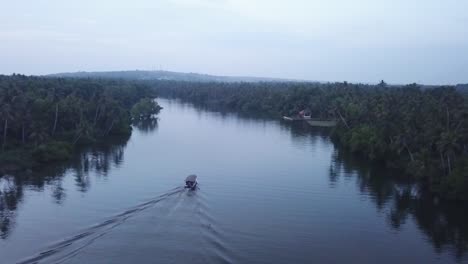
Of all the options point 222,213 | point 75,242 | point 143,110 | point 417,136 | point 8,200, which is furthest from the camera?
point 143,110

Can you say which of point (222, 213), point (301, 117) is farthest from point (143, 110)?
point (222, 213)

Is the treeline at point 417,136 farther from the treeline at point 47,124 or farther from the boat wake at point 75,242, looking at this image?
the treeline at point 47,124

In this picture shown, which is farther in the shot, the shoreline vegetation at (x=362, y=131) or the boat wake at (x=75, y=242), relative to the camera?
the shoreline vegetation at (x=362, y=131)

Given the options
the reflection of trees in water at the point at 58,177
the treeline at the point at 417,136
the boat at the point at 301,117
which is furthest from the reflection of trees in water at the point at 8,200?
the boat at the point at 301,117

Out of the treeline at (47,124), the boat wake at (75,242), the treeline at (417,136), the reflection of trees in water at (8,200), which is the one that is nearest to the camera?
the boat wake at (75,242)

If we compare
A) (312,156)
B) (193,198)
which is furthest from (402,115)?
(193,198)

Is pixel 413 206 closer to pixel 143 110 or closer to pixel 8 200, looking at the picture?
pixel 8 200
